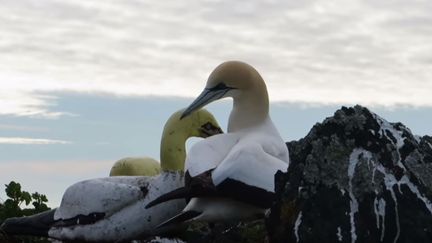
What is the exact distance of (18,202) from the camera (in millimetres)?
11023

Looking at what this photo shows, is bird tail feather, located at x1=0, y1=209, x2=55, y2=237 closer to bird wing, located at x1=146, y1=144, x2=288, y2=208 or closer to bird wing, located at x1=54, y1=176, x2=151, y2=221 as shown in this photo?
bird wing, located at x1=54, y1=176, x2=151, y2=221

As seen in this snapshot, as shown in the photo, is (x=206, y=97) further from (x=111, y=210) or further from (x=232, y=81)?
(x=111, y=210)

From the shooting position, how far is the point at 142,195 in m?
9.74

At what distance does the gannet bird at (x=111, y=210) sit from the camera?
962cm

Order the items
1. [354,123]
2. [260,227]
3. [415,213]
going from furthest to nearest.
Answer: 1. [260,227]
2. [354,123]
3. [415,213]

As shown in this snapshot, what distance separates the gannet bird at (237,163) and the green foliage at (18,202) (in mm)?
2602

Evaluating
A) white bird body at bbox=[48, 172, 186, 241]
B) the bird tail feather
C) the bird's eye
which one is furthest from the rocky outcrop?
the bird tail feather

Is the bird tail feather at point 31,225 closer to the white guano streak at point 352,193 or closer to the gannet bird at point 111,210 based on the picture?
the gannet bird at point 111,210

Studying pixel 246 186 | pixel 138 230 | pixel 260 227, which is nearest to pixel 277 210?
pixel 260 227

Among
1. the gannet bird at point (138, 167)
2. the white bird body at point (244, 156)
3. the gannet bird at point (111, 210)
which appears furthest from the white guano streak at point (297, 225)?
the gannet bird at point (138, 167)

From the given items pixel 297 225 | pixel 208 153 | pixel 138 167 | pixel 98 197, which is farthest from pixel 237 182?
pixel 138 167

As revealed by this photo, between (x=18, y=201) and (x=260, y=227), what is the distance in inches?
176

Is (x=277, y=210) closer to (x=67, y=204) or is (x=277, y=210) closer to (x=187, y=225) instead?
(x=187, y=225)

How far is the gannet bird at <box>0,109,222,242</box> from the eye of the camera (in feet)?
31.6
